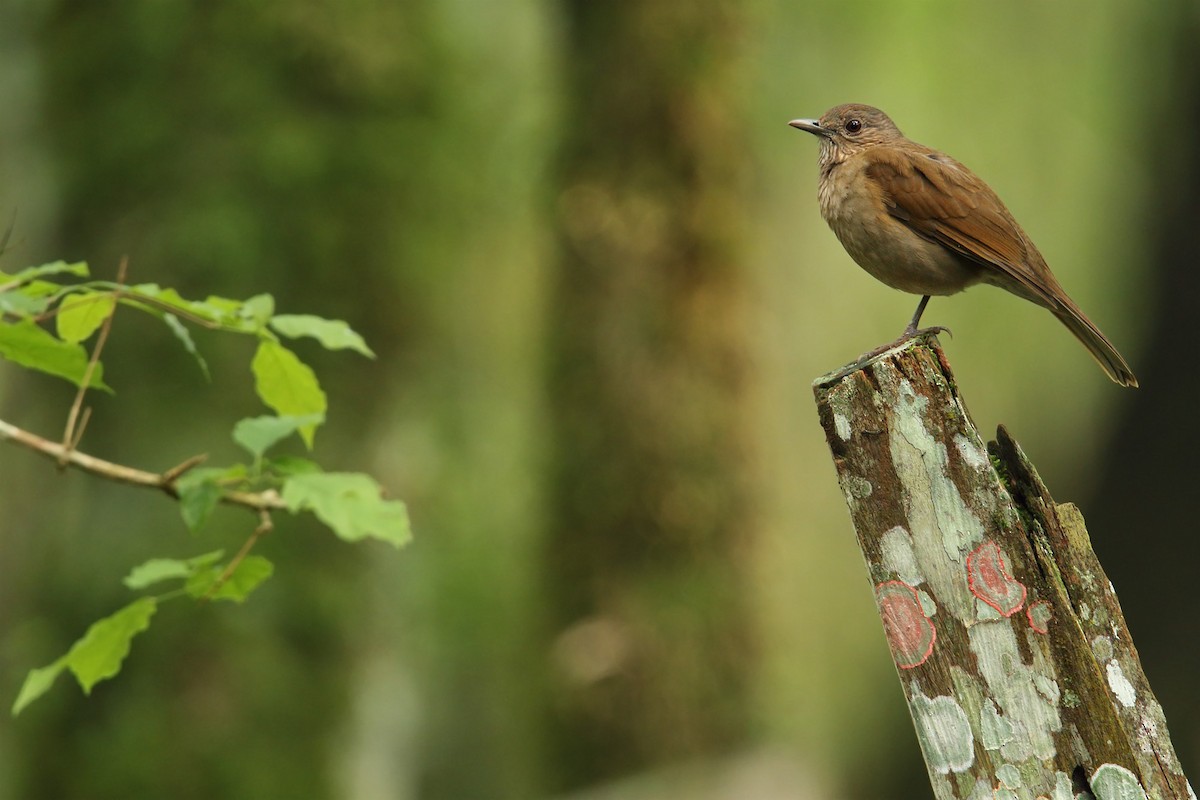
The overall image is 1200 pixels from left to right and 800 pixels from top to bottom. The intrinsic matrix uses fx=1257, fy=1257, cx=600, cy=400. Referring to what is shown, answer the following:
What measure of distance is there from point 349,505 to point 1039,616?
1.07 metres

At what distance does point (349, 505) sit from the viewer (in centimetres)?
199

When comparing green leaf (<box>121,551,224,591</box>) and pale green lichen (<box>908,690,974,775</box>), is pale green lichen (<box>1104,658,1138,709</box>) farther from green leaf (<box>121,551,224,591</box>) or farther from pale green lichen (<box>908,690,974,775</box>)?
green leaf (<box>121,551,224,591</box>)

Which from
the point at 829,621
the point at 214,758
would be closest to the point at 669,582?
the point at 214,758

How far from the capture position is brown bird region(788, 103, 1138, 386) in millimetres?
3162

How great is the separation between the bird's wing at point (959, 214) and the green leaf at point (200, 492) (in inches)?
78.8

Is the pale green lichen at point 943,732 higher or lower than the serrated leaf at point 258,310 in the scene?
lower

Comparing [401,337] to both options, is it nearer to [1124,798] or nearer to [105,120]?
[105,120]

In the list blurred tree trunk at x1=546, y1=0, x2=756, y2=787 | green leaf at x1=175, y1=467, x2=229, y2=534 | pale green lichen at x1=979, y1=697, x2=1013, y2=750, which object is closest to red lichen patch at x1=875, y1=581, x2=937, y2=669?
pale green lichen at x1=979, y1=697, x2=1013, y2=750

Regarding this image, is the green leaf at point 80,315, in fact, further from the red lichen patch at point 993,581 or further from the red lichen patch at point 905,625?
the red lichen patch at point 993,581

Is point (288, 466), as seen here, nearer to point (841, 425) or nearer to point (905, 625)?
point (841, 425)

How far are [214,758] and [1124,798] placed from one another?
4.40 m

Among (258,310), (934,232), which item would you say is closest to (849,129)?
(934,232)

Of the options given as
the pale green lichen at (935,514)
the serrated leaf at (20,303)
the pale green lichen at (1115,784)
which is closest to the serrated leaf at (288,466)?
the serrated leaf at (20,303)

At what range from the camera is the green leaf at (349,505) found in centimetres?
195
